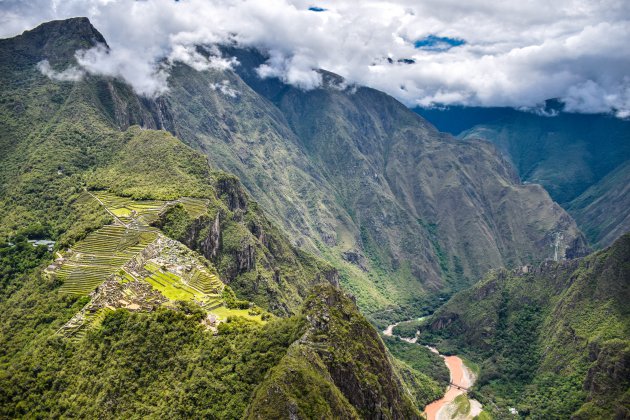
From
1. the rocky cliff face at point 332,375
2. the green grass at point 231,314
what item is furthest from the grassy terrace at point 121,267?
the rocky cliff face at point 332,375

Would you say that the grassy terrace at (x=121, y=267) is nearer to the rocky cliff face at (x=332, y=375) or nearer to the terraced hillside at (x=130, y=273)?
the terraced hillside at (x=130, y=273)

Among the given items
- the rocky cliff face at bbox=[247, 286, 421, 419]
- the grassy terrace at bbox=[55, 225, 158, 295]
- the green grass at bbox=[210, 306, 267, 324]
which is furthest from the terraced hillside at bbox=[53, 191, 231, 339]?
the rocky cliff face at bbox=[247, 286, 421, 419]

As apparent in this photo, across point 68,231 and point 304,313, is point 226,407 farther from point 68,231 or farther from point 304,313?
point 68,231

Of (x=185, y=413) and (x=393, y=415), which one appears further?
(x=393, y=415)

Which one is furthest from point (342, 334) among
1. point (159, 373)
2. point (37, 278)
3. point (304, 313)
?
point (37, 278)

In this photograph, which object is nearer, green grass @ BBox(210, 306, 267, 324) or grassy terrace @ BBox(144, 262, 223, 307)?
green grass @ BBox(210, 306, 267, 324)

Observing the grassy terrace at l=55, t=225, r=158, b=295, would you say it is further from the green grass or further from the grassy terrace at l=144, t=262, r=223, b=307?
the green grass

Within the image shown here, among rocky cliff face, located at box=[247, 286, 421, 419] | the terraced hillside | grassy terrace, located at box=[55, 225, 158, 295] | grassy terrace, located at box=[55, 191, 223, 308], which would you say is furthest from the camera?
grassy terrace, located at box=[55, 225, 158, 295]

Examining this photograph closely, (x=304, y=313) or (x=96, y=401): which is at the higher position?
(x=304, y=313)

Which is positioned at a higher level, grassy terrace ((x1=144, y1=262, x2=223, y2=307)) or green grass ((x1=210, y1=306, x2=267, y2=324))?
grassy terrace ((x1=144, y1=262, x2=223, y2=307))

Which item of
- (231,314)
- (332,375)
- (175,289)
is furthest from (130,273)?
(332,375)

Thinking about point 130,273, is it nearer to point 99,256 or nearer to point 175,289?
point 175,289
